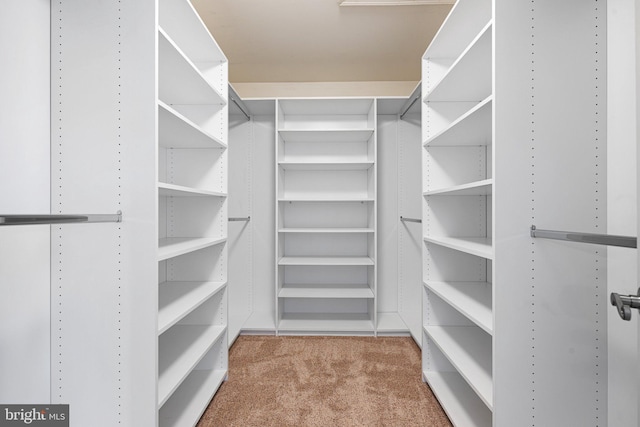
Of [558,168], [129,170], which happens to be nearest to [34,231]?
[129,170]

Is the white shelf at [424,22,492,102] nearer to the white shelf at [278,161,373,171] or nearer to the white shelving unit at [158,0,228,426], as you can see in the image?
the white shelf at [278,161,373,171]

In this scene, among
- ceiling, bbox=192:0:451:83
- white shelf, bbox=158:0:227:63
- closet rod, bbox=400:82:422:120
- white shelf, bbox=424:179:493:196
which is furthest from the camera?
closet rod, bbox=400:82:422:120

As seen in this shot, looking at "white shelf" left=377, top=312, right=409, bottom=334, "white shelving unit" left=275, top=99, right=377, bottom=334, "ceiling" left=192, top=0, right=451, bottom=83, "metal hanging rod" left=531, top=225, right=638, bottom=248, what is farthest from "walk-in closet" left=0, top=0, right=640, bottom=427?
"white shelving unit" left=275, top=99, right=377, bottom=334

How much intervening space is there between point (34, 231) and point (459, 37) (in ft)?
6.92

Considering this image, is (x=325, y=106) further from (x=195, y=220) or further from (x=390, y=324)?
(x=390, y=324)

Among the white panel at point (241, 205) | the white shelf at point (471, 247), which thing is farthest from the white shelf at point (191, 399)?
the white shelf at point (471, 247)

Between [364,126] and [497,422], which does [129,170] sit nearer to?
[497,422]

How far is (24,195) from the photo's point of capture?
1.13 meters

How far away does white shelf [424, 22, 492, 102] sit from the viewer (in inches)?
54.3

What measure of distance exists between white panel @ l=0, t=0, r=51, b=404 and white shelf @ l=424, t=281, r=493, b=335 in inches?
64.4

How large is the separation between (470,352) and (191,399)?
4.84 ft

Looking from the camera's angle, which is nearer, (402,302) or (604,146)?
(604,146)

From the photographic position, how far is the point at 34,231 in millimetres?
1165

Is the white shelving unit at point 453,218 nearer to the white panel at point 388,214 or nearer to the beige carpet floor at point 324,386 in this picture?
the beige carpet floor at point 324,386
